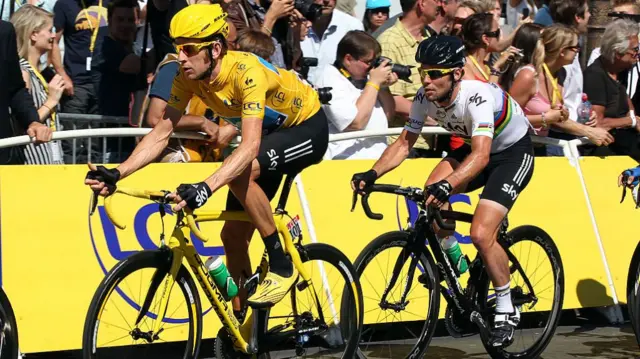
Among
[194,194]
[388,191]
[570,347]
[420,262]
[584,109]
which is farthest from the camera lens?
[584,109]

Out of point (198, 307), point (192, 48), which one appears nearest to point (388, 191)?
point (198, 307)

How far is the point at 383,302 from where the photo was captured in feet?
24.6

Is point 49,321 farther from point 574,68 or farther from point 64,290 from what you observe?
point 574,68

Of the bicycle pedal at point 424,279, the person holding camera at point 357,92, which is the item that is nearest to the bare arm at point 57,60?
the person holding camera at point 357,92

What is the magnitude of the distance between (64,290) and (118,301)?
1.48m

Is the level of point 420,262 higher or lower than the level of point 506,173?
lower

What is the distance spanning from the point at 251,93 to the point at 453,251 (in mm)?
2039

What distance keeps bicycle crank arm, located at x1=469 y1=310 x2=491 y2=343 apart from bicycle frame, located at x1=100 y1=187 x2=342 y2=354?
128cm

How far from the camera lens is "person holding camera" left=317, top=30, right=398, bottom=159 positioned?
30.6ft

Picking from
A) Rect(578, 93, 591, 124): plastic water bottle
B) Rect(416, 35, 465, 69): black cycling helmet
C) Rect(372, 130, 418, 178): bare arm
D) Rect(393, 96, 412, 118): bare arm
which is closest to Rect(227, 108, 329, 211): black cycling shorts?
Rect(372, 130, 418, 178): bare arm

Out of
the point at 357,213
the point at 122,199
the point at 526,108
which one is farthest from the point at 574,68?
the point at 122,199

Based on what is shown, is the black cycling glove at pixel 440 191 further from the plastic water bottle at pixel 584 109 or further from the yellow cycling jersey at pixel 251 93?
the plastic water bottle at pixel 584 109

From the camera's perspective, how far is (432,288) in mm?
7684

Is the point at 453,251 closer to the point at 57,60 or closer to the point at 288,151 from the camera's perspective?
the point at 288,151
